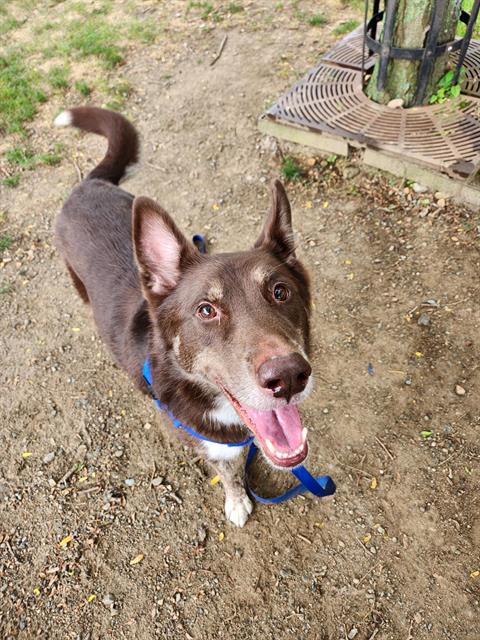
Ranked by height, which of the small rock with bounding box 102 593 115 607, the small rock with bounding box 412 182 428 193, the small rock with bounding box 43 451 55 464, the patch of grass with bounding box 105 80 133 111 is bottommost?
the small rock with bounding box 102 593 115 607

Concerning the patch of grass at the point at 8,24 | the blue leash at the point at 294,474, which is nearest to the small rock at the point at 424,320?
the blue leash at the point at 294,474

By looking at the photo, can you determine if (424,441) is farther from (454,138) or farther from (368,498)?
(454,138)

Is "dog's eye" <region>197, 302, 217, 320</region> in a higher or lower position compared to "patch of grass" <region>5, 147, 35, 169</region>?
higher

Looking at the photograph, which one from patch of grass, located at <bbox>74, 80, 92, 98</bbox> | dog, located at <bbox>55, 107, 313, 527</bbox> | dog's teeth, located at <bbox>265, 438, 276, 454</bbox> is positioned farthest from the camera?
patch of grass, located at <bbox>74, 80, 92, 98</bbox>

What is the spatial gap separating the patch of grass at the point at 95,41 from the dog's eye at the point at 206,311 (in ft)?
19.5

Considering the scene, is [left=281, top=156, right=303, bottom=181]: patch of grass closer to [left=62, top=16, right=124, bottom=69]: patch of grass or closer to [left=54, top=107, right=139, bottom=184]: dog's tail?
[left=54, top=107, right=139, bottom=184]: dog's tail

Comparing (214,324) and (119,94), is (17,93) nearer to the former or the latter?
(119,94)

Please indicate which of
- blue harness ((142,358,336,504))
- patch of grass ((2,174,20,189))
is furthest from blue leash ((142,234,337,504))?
Result: patch of grass ((2,174,20,189))

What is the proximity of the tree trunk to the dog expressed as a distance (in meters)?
3.04

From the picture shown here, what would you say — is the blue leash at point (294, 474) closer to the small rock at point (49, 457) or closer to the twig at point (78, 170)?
the small rock at point (49, 457)

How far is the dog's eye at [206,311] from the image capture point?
2.23 metres

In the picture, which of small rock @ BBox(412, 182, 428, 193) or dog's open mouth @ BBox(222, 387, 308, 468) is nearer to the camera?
dog's open mouth @ BBox(222, 387, 308, 468)

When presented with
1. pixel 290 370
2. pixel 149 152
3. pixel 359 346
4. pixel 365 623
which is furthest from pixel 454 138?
pixel 365 623

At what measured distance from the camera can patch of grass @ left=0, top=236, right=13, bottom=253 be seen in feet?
15.8
